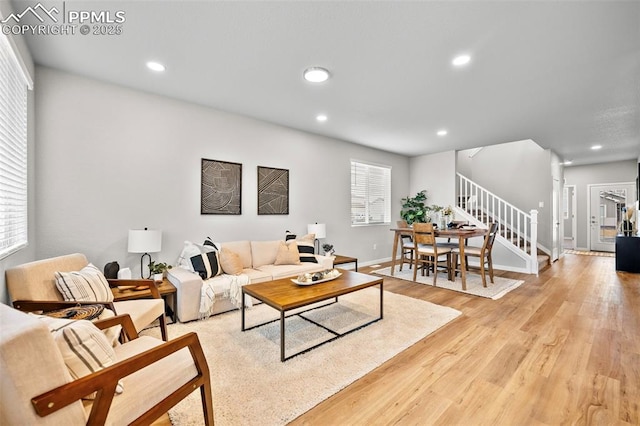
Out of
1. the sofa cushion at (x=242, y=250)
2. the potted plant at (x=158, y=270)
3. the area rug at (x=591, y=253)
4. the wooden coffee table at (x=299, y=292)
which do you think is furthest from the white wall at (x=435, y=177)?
the potted plant at (x=158, y=270)

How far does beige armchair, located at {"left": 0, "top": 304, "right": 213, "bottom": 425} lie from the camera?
0.82 meters

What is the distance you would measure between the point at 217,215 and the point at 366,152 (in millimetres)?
3536

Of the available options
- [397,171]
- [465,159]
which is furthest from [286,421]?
[465,159]

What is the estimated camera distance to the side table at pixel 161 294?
2.44 metres

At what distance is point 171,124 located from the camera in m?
3.50

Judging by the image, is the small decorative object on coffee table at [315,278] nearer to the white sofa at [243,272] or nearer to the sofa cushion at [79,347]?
the white sofa at [243,272]

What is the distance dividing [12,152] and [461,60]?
3.84 m

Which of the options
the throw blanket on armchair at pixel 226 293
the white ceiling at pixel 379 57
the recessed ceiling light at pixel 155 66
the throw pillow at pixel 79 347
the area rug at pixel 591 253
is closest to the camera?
the throw pillow at pixel 79 347

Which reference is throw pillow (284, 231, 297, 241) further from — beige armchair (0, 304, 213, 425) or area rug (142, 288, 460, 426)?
beige armchair (0, 304, 213, 425)

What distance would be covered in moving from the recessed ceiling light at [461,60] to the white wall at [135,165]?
274 centimetres

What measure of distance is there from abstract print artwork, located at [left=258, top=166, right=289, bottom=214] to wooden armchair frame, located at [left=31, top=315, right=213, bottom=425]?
3052 millimetres

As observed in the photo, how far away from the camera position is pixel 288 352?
7.47 feet

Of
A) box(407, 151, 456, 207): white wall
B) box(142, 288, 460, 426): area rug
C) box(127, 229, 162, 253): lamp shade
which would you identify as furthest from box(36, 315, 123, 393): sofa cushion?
box(407, 151, 456, 207): white wall

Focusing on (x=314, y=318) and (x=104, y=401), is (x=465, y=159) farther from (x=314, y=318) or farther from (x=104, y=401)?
(x=104, y=401)
